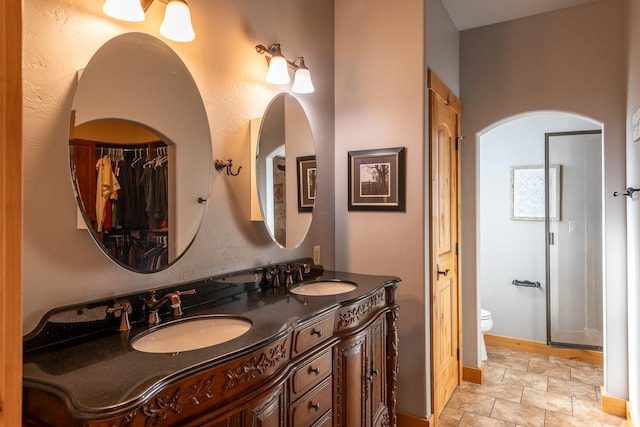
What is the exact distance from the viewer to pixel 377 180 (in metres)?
2.49

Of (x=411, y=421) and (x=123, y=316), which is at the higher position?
(x=123, y=316)

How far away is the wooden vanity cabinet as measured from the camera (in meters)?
0.88

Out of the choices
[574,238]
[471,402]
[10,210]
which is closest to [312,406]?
[10,210]

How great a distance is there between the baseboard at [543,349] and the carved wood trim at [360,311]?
259 centimetres

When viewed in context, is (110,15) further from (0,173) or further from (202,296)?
(202,296)

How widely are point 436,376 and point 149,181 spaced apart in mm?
2178

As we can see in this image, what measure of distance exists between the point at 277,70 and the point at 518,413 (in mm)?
2782

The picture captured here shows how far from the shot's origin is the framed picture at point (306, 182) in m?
2.27

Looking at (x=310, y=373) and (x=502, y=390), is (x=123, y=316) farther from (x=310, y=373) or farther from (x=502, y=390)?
(x=502, y=390)

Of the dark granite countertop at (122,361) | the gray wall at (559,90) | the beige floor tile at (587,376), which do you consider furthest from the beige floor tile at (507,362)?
the dark granite countertop at (122,361)

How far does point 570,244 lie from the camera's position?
366 centimetres

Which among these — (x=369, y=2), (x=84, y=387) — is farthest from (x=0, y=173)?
(x=369, y=2)

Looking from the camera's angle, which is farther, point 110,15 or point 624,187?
point 624,187

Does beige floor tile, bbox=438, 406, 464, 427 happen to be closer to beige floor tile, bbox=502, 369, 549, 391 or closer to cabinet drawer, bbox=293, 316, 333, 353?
beige floor tile, bbox=502, 369, 549, 391
